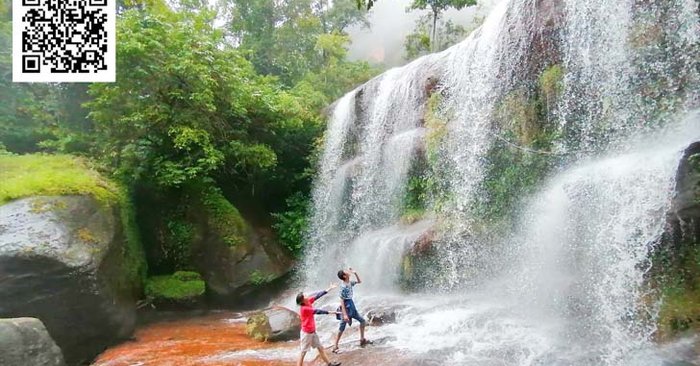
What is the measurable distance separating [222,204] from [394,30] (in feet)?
88.0

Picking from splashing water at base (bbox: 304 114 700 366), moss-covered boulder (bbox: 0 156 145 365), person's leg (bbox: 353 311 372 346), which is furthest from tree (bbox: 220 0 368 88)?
person's leg (bbox: 353 311 372 346)

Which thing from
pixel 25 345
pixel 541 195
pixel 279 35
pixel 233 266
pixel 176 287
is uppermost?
pixel 279 35

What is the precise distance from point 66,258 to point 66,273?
271 mm

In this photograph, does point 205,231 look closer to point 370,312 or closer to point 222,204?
point 222,204

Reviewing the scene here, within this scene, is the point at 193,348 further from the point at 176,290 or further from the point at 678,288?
the point at 678,288

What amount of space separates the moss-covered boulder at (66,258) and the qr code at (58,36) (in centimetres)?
279

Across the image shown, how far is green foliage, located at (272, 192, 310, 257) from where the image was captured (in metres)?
16.0

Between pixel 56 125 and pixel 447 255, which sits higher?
pixel 56 125

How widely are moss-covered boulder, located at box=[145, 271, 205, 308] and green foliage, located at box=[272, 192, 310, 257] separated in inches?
134

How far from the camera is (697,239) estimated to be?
6883 mm

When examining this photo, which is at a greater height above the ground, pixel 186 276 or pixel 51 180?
pixel 51 180

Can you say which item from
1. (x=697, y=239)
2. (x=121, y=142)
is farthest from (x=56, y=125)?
(x=697, y=239)

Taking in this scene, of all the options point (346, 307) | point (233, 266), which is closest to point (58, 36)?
point (346, 307)

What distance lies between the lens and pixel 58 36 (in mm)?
7422
